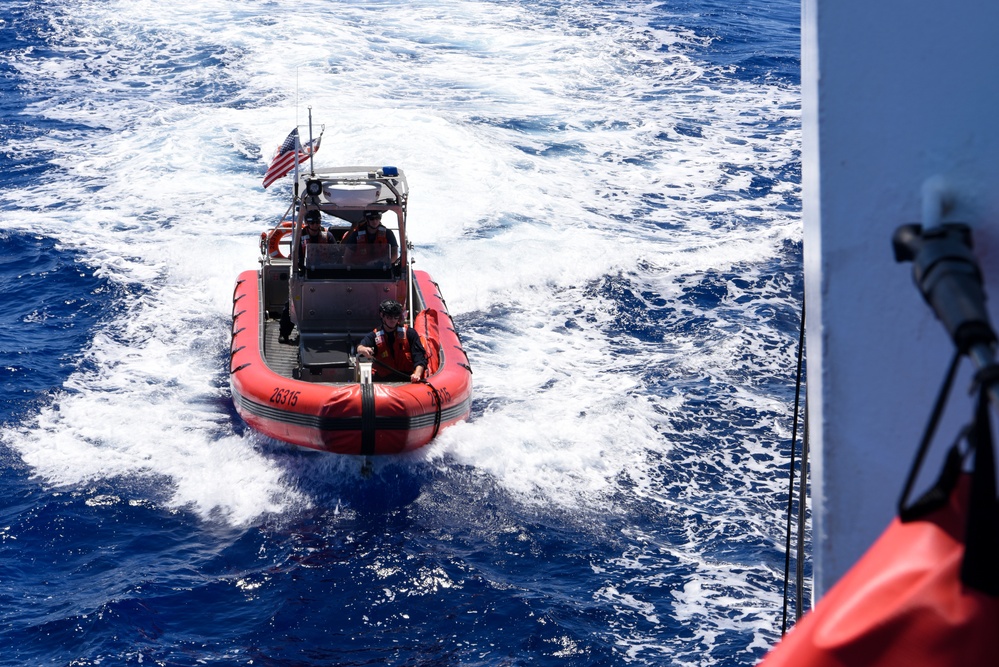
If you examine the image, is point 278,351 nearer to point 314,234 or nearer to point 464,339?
point 314,234

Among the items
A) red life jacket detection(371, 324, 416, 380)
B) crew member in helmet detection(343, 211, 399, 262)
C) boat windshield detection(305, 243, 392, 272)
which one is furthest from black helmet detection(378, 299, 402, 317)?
crew member in helmet detection(343, 211, 399, 262)

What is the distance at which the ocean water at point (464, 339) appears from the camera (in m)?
8.53

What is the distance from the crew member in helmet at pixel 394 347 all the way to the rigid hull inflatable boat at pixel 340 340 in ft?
0.30

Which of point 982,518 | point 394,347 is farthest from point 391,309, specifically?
point 982,518

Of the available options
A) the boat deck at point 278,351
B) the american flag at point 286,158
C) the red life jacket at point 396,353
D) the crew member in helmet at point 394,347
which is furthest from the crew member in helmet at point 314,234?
the red life jacket at point 396,353

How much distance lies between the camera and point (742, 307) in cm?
1391

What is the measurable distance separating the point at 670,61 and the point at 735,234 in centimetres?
955

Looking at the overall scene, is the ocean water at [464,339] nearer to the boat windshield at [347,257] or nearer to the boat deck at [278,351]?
the boat deck at [278,351]

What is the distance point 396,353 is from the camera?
1050cm

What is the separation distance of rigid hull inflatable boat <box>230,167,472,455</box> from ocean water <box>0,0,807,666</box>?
0.58 m

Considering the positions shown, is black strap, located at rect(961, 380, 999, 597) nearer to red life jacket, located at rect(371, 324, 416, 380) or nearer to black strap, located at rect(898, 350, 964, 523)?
black strap, located at rect(898, 350, 964, 523)

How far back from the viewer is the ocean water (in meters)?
8.53

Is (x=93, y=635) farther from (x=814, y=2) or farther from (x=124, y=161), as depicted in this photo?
(x=124, y=161)

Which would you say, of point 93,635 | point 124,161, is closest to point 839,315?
point 93,635
